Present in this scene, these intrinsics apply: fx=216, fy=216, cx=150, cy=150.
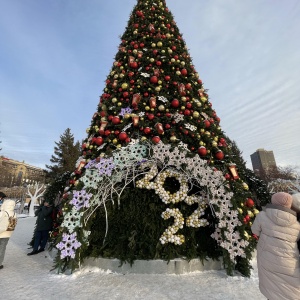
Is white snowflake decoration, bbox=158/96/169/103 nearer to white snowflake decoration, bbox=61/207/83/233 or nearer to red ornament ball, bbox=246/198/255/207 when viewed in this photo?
red ornament ball, bbox=246/198/255/207

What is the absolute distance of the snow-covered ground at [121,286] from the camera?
348 cm

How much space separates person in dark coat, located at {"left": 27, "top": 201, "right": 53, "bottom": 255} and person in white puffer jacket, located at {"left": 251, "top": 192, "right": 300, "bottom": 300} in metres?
5.95

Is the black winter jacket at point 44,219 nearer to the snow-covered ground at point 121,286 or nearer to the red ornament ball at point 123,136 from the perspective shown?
the snow-covered ground at point 121,286

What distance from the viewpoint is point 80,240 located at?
451 centimetres

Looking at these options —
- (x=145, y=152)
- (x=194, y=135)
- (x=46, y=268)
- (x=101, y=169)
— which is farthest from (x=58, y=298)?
(x=194, y=135)

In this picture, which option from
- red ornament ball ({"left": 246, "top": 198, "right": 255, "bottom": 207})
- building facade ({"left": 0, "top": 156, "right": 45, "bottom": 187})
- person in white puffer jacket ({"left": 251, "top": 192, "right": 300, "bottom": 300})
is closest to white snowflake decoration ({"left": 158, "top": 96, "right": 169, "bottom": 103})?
red ornament ball ({"left": 246, "top": 198, "right": 255, "bottom": 207})

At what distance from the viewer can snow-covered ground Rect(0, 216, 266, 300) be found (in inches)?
137

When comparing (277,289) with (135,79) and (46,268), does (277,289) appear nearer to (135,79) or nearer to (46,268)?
(46,268)

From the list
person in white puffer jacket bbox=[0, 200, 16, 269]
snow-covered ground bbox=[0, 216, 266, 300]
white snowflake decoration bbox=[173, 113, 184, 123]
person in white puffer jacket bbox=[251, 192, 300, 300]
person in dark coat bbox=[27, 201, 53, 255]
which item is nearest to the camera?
person in white puffer jacket bbox=[251, 192, 300, 300]

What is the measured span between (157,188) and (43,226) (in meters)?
3.96

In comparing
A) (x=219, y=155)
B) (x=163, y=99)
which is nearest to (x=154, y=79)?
(x=163, y=99)

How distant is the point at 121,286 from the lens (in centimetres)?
386

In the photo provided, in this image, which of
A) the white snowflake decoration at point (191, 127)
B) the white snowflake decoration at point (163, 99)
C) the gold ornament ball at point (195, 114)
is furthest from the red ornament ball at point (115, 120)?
the gold ornament ball at point (195, 114)

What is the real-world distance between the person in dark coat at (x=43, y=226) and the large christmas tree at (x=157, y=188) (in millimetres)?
2110
